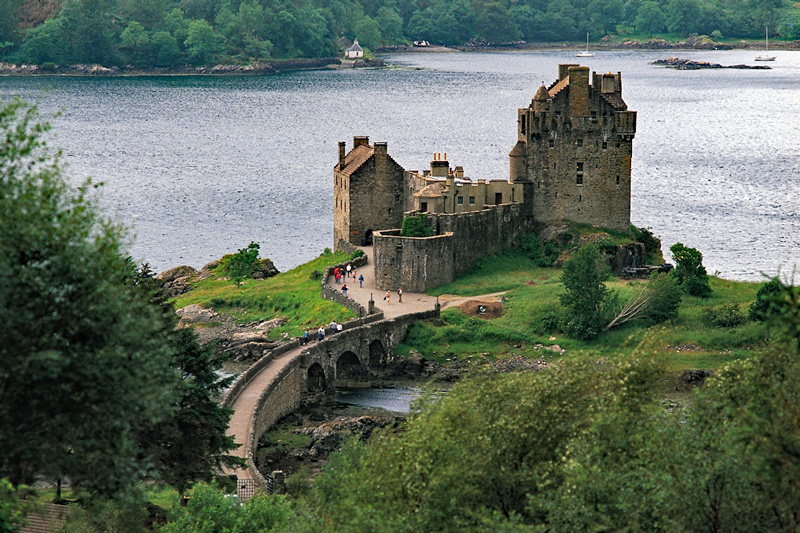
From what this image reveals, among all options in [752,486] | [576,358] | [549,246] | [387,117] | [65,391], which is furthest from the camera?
[387,117]

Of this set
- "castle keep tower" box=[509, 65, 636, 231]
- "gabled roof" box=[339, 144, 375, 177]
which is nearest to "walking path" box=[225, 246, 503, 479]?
"gabled roof" box=[339, 144, 375, 177]

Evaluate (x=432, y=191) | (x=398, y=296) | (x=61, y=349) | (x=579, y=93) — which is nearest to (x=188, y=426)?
(x=61, y=349)

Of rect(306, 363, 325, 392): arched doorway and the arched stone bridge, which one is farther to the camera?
rect(306, 363, 325, 392): arched doorway

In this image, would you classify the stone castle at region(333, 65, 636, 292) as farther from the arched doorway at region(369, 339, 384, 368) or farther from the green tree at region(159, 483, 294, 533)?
the green tree at region(159, 483, 294, 533)

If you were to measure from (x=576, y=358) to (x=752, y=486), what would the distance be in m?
9.68

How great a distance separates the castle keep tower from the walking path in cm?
993

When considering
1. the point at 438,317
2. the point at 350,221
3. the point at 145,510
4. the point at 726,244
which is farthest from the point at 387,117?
the point at 145,510

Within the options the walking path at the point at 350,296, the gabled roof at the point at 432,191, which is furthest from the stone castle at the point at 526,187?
the walking path at the point at 350,296

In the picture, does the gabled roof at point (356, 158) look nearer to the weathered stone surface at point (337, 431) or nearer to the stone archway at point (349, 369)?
the stone archway at point (349, 369)

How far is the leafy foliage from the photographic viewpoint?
79.9 meters

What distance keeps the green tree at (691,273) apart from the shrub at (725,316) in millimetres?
3094

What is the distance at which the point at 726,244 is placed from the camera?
105 m

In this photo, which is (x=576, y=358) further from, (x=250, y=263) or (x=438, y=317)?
(x=250, y=263)

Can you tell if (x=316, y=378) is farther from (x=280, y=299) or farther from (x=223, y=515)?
(x=223, y=515)
